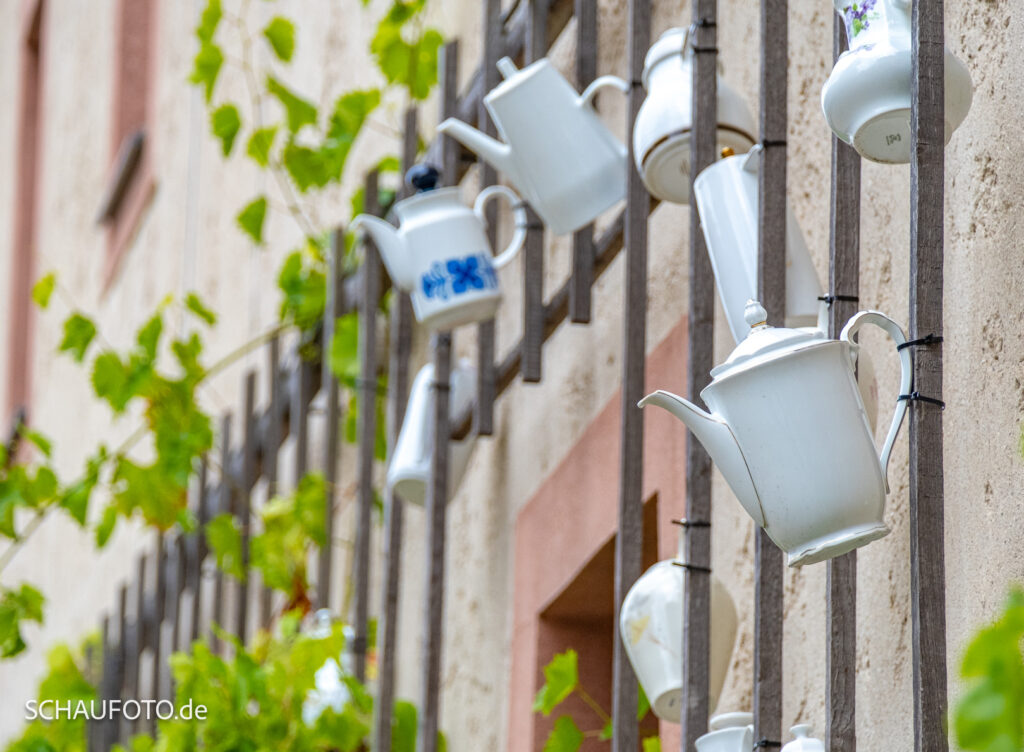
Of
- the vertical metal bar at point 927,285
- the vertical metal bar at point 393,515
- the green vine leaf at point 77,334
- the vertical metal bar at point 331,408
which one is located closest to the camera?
the vertical metal bar at point 927,285

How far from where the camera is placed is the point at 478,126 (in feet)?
8.18

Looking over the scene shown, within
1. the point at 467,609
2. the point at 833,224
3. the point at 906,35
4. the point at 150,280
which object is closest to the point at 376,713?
the point at 467,609

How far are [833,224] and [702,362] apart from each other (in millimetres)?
262

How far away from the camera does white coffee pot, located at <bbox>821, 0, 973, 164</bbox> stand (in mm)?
1270

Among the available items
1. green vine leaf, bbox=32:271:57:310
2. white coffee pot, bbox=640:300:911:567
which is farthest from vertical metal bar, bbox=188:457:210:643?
white coffee pot, bbox=640:300:911:567

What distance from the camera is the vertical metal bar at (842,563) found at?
1283 millimetres

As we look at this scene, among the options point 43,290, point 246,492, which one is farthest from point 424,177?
point 246,492

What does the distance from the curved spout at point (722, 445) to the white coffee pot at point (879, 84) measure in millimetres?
240

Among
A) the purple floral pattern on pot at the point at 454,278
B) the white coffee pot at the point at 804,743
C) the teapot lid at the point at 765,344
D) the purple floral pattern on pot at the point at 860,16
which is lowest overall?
the white coffee pot at the point at 804,743

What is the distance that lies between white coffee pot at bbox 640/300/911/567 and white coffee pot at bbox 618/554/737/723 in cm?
43

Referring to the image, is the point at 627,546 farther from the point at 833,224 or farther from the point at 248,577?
the point at 248,577

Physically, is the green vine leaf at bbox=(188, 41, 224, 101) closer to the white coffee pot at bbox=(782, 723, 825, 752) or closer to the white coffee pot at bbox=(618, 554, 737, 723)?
the white coffee pot at bbox=(618, 554, 737, 723)

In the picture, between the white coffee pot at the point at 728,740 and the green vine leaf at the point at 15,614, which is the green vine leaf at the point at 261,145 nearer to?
the green vine leaf at the point at 15,614

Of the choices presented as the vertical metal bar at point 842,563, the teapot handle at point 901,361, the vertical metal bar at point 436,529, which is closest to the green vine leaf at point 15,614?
the vertical metal bar at point 436,529
